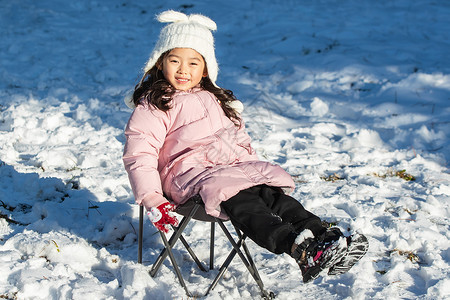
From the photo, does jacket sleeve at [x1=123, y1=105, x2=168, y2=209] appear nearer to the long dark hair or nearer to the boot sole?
the long dark hair

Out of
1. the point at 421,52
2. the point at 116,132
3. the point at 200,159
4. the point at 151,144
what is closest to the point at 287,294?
the point at 200,159

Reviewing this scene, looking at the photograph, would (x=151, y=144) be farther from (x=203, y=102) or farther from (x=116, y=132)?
(x=116, y=132)

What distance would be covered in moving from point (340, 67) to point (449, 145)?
6.91 ft

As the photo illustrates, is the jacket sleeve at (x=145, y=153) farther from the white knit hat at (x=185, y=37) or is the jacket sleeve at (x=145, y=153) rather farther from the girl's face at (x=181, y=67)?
the white knit hat at (x=185, y=37)

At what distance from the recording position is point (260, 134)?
5156 mm

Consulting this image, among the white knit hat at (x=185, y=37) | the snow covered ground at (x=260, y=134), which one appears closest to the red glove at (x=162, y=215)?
the snow covered ground at (x=260, y=134)

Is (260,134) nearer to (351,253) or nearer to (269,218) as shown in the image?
(269,218)

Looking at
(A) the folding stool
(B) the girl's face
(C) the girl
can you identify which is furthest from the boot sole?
(B) the girl's face

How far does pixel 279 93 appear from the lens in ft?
20.4

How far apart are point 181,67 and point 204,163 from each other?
1.88 ft

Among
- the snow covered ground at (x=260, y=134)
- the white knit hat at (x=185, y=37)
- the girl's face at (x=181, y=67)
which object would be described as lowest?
the snow covered ground at (x=260, y=134)

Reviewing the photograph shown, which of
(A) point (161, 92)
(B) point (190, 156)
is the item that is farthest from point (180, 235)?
(A) point (161, 92)

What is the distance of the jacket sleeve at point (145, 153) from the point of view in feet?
8.38

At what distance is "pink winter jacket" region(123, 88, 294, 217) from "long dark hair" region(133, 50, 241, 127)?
43 millimetres
